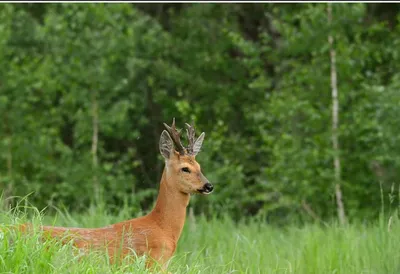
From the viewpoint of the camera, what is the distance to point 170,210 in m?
7.15

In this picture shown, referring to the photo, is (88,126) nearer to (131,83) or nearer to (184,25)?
(131,83)

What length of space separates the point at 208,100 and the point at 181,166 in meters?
13.5

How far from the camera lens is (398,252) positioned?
7160 millimetres

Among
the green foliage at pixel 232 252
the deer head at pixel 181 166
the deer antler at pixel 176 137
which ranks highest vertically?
the deer antler at pixel 176 137

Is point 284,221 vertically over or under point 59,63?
under

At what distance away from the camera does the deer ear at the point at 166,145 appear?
24.6 feet

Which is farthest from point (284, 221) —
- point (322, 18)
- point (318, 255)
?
point (318, 255)

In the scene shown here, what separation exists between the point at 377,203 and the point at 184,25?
26.0 ft

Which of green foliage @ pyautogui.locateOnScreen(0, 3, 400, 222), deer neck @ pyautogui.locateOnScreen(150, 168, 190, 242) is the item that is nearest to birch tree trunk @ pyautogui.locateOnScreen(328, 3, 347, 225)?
green foliage @ pyautogui.locateOnScreen(0, 3, 400, 222)

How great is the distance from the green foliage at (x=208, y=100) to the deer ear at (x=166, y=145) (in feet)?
23.3

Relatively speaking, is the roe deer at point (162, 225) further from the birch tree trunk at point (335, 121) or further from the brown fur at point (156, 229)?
the birch tree trunk at point (335, 121)

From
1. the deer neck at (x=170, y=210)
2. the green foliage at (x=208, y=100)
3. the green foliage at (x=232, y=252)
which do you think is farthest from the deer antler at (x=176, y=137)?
the green foliage at (x=208, y=100)

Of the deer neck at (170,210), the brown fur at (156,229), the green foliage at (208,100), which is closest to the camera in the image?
the brown fur at (156,229)

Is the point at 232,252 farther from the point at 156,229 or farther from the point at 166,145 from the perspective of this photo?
the point at 156,229
